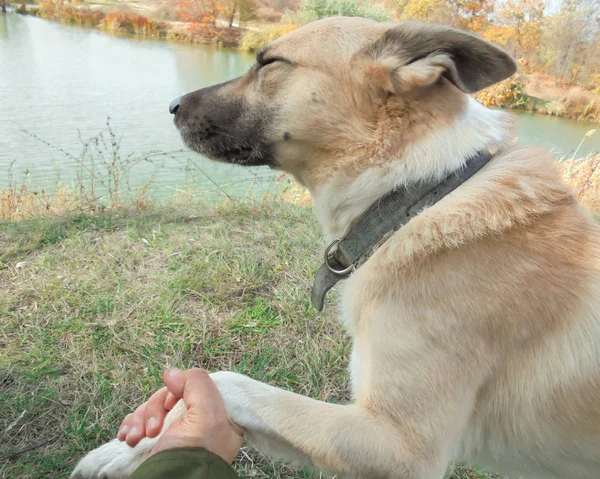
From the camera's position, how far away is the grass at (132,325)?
2.06 m

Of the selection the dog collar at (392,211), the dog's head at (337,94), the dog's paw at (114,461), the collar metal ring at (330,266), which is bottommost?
the dog's paw at (114,461)

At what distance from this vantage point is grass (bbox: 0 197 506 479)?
6.77ft

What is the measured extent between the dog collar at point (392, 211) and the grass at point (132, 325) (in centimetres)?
98

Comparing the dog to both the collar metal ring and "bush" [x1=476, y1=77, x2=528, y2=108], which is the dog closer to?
the collar metal ring

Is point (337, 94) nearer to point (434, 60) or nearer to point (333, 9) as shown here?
point (434, 60)

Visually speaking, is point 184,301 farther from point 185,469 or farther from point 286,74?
point 185,469

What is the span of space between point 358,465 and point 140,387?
1.33m

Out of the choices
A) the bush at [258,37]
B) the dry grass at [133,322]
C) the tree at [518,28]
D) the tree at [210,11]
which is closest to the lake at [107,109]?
the bush at [258,37]

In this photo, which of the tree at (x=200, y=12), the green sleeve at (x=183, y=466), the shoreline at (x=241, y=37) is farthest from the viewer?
the tree at (x=200, y=12)

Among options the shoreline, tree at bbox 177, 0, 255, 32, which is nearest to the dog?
the shoreline

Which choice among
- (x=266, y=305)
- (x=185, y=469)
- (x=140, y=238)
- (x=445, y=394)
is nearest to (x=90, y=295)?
(x=140, y=238)

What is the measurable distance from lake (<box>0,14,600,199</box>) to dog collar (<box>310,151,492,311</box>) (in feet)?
9.37

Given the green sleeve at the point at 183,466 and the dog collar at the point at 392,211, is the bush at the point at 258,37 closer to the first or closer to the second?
the dog collar at the point at 392,211

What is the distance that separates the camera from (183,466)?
114cm
